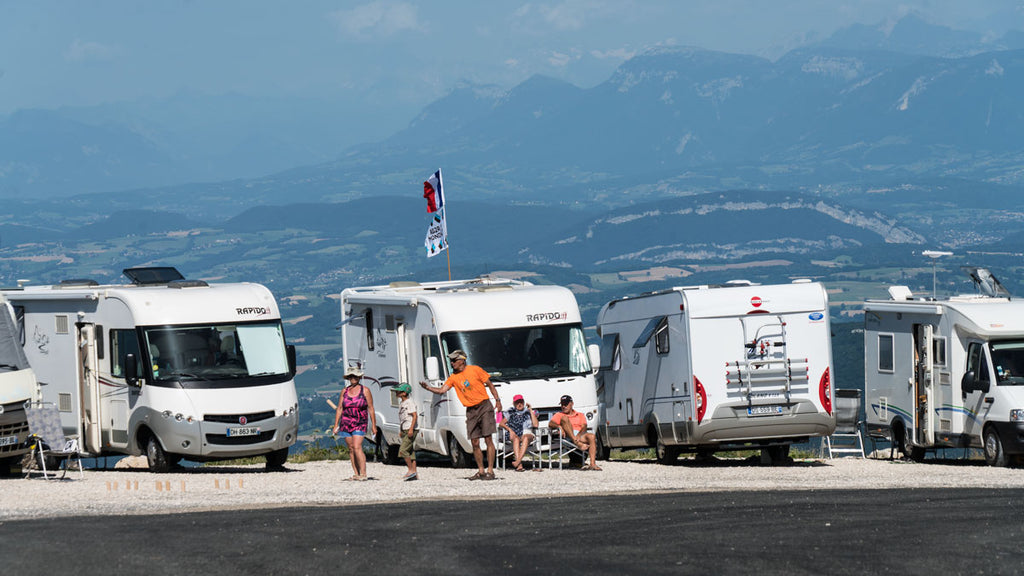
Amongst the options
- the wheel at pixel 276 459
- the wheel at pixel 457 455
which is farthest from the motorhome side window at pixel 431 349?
the wheel at pixel 276 459

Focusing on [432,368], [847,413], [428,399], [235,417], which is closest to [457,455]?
[428,399]

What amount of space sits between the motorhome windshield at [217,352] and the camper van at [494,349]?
1986mm

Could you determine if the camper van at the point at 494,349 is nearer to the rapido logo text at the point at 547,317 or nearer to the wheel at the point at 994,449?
the rapido logo text at the point at 547,317

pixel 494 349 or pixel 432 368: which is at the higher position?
pixel 494 349

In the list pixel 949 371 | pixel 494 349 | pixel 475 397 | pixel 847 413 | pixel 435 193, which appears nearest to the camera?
pixel 475 397

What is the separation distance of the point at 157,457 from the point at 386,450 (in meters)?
4.31

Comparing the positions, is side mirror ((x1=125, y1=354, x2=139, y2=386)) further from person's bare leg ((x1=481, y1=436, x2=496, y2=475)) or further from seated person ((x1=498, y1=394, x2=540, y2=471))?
person's bare leg ((x1=481, y1=436, x2=496, y2=475))

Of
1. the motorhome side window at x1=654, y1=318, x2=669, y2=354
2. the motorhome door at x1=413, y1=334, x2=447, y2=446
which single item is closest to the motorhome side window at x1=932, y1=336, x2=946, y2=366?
the motorhome side window at x1=654, y1=318, x2=669, y2=354

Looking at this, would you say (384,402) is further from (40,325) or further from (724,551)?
(724,551)

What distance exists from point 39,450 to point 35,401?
64 cm

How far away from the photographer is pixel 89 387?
22.1 m

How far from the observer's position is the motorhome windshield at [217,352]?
20859mm

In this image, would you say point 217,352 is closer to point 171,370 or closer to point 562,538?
point 171,370

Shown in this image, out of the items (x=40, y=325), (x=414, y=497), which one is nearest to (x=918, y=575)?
(x=414, y=497)
